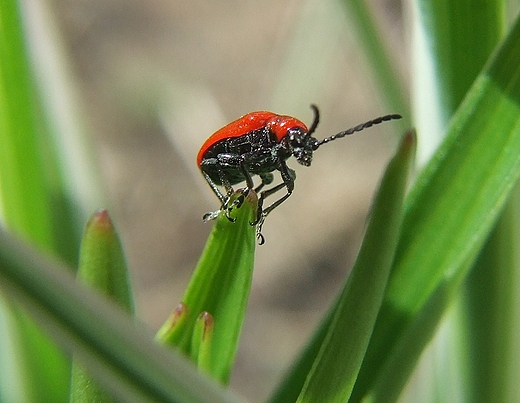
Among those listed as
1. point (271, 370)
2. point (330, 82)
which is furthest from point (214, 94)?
point (271, 370)

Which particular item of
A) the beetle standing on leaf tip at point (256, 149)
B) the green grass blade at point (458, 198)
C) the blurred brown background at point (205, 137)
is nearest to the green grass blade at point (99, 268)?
the green grass blade at point (458, 198)

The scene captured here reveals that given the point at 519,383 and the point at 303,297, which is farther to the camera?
the point at 303,297

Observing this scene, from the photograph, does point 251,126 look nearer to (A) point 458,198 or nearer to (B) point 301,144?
(B) point 301,144

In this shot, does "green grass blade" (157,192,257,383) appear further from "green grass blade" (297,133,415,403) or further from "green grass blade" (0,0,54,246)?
"green grass blade" (0,0,54,246)

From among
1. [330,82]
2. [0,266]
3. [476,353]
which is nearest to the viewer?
[0,266]

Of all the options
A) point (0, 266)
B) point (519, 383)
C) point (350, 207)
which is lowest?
point (350, 207)

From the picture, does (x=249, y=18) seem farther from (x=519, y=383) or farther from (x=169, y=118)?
(x=519, y=383)
